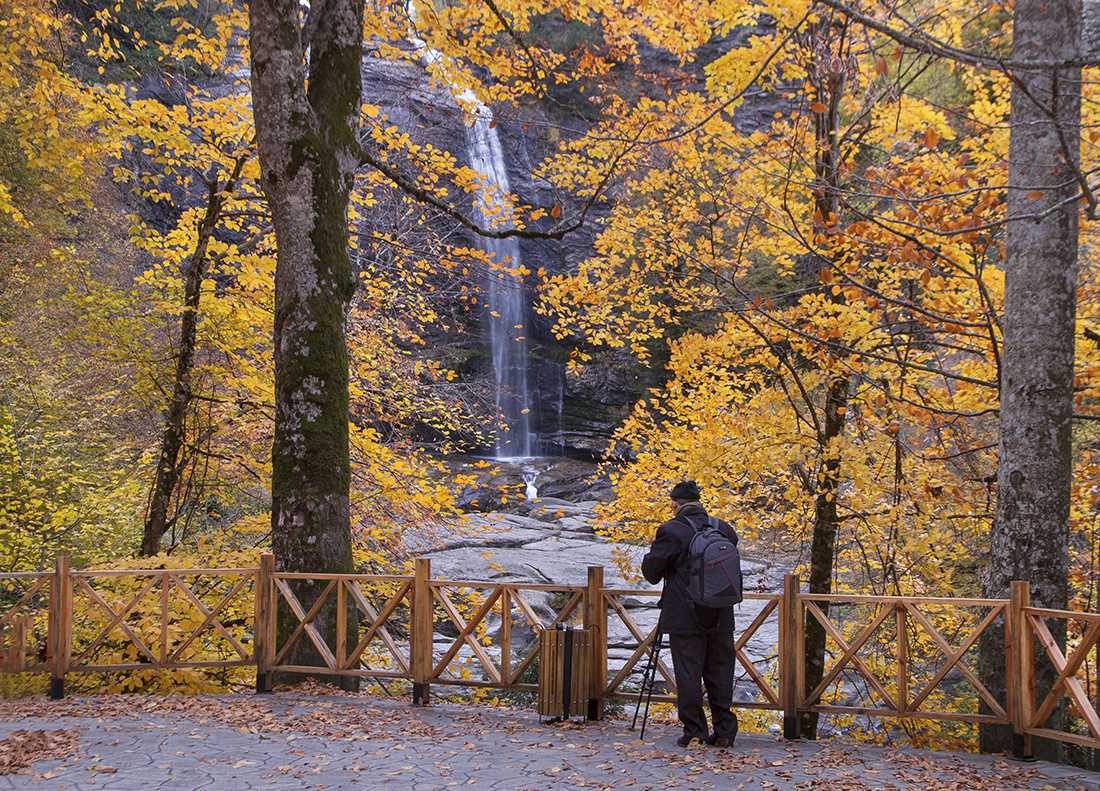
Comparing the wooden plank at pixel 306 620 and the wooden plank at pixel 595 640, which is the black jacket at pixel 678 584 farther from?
the wooden plank at pixel 306 620

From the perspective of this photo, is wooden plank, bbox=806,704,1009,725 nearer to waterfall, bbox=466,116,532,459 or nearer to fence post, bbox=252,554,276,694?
fence post, bbox=252,554,276,694

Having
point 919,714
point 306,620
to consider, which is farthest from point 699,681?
point 306,620

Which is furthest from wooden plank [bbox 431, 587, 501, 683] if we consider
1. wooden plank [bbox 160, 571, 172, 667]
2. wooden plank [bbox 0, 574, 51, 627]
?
wooden plank [bbox 0, 574, 51, 627]

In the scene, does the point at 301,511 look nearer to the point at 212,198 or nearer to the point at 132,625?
the point at 132,625

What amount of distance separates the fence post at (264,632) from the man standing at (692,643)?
360cm

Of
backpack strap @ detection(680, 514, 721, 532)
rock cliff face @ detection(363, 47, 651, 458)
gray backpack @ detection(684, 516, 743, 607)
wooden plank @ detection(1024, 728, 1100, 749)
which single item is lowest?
wooden plank @ detection(1024, 728, 1100, 749)

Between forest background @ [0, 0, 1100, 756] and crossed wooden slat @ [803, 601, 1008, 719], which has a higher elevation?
forest background @ [0, 0, 1100, 756]

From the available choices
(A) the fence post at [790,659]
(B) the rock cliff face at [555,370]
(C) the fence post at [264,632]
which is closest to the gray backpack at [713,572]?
(A) the fence post at [790,659]

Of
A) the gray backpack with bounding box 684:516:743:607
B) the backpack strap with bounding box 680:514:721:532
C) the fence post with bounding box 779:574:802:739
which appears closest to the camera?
the gray backpack with bounding box 684:516:743:607

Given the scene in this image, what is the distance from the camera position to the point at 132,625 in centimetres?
703

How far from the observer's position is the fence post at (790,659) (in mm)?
5363

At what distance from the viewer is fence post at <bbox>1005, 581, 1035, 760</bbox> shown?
4.83 metres

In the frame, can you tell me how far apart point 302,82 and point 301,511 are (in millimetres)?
4197

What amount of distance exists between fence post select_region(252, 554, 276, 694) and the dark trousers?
3715 mm
